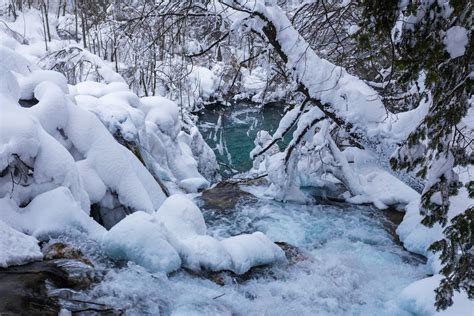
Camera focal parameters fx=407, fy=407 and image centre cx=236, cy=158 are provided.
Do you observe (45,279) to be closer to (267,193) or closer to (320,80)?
(320,80)

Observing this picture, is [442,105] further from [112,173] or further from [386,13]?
[112,173]

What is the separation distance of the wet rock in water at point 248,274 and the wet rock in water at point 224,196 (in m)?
2.55

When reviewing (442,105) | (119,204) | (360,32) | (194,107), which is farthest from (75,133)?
(194,107)

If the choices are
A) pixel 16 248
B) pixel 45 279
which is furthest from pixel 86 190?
pixel 45 279

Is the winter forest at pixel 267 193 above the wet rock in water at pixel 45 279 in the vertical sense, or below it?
above

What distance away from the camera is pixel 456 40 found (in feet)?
8.32

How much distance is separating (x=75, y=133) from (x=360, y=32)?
470cm

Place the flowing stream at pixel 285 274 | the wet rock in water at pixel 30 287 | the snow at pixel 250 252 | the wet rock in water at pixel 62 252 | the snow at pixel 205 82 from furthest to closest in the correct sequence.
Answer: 1. the snow at pixel 205 82
2. the snow at pixel 250 252
3. the wet rock in water at pixel 62 252
4. the flowing stream at pixel 285 274
5. the wet rock in water at pixel 30 287

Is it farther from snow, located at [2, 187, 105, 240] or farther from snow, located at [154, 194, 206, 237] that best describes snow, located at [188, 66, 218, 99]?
snow, located at [2, 187, 105, 240]

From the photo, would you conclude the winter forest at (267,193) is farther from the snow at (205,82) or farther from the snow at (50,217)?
the snow at (205,82)

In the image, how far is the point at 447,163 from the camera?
9.85ft

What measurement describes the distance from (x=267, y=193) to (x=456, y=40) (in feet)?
21.9

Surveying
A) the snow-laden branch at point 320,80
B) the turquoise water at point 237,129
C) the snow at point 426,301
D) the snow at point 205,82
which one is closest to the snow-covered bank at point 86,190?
the snow at point 426,301

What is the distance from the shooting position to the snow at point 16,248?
3.79 meters
